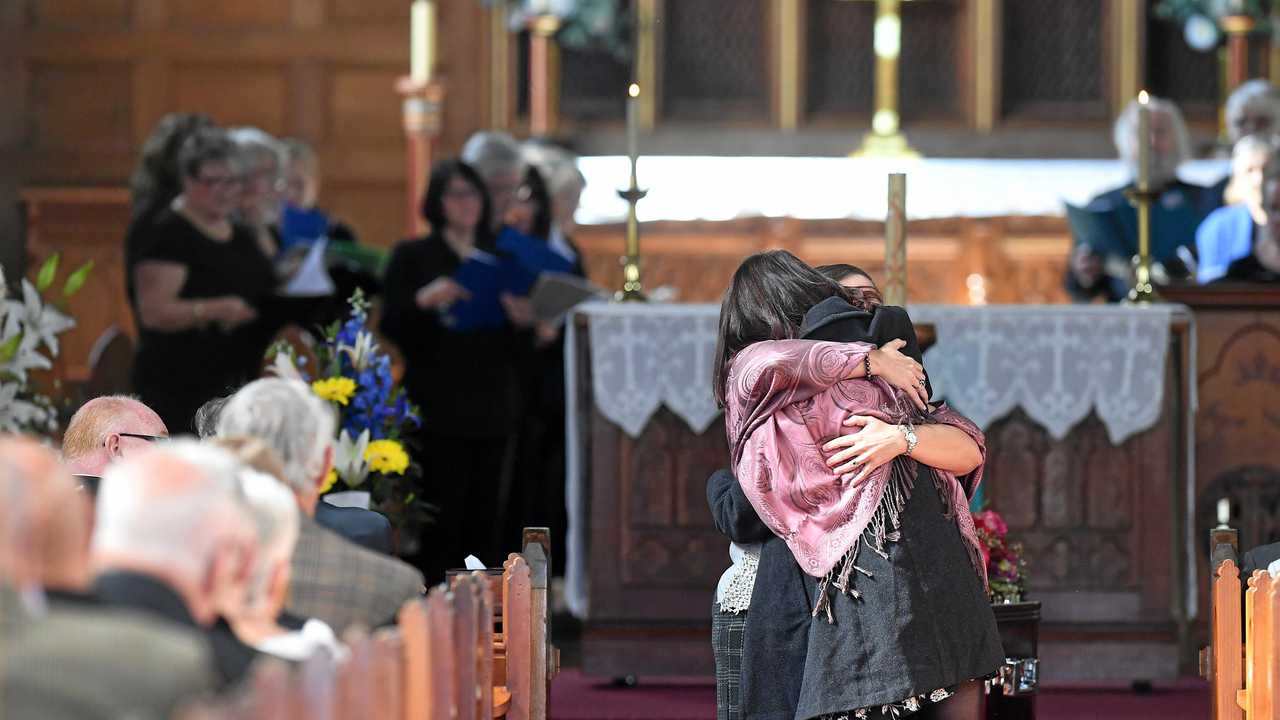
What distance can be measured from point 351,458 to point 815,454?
171 cm

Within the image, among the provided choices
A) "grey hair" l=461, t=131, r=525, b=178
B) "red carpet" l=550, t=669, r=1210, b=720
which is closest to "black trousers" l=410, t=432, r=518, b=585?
"red carpet" l=550, t=669, r=1210, b=720

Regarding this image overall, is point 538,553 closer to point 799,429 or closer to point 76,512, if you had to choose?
point 799,429

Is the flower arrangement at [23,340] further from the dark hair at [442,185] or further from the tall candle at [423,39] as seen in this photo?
the tall candle at [423,39]

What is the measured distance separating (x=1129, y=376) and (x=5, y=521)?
4.83 meters

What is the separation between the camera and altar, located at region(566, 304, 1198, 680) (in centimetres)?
653

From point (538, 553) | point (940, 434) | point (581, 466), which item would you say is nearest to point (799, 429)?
point (940, 434)

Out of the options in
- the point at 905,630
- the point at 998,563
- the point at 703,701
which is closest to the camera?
the point at 905,630

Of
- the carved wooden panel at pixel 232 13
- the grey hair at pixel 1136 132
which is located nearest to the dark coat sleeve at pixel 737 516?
the grey hair at pixel 1136 132

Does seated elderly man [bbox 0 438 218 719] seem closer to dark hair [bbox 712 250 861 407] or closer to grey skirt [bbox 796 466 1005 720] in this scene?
grey skirt [bbox 796 466 1005 720]

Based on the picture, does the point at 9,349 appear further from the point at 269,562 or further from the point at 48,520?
the point at 48,520

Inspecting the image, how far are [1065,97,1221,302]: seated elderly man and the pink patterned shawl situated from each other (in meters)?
3.42

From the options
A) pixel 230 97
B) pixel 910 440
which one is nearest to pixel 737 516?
pixel 910 440

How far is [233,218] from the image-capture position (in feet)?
24.3

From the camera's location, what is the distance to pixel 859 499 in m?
4.18
